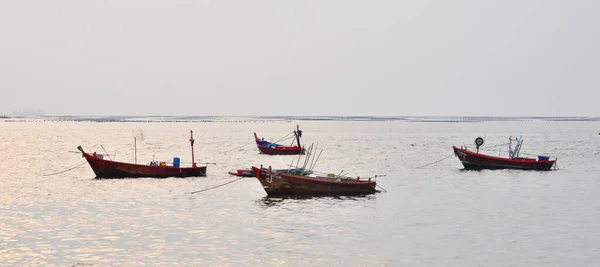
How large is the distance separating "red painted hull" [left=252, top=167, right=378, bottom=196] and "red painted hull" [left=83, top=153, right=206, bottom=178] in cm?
1318

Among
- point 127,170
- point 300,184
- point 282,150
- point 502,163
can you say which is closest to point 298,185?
point 300,184

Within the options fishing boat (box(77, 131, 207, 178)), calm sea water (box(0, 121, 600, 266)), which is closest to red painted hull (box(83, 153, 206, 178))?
fishing boat (box(77, 131, 207, 178))

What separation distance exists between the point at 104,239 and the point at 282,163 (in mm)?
45276

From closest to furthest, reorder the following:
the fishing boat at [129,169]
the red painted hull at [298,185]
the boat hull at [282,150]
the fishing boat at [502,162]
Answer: the red painted hull at [298,185] < the fishing boat at [129,169] < the fishing boat at [502,162] < the boat hull at [282,150]

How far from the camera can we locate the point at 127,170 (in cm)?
4881

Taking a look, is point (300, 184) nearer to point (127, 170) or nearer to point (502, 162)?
point (127, 170)

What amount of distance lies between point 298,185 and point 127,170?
17544 millimetres

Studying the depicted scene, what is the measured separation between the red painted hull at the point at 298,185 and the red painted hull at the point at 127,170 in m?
13.2

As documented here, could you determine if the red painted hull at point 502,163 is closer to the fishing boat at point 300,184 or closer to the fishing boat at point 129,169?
the fishing boat at point 300,184

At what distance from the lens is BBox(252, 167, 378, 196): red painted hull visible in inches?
1490

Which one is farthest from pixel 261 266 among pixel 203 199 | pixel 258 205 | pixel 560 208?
pixel 560 208

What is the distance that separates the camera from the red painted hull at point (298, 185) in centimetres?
3784

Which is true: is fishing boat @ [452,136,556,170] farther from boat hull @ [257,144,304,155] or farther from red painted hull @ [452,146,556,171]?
boat hull @ [257,144,304,155]

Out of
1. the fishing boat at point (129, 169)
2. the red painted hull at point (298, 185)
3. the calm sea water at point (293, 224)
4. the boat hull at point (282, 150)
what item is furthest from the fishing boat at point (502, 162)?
the boat hull at point (282, 150)
